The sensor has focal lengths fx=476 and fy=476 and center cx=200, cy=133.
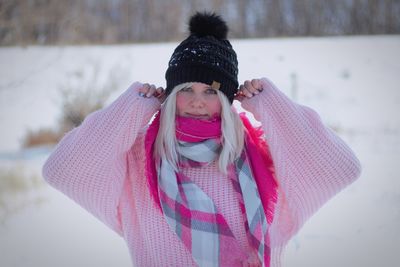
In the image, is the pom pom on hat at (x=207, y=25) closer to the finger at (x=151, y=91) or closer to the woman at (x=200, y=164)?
the woman at (x=200, y=164)

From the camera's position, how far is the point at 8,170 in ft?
14.4

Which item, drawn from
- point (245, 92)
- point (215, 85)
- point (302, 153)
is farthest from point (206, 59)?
point (302, 153)

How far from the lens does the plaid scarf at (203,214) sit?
1576 mm

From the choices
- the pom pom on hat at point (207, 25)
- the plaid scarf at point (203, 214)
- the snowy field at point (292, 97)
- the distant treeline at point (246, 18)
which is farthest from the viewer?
the distant treeline at point (246, 18)

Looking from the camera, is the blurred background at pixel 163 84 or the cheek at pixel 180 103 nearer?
the cheek at pixel 180 103

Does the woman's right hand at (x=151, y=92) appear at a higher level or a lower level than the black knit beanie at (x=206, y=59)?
lower

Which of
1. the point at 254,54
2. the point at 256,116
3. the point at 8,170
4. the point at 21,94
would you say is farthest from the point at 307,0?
the point at 256,116

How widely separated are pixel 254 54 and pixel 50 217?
4771mm

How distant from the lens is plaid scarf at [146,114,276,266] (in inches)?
62.1

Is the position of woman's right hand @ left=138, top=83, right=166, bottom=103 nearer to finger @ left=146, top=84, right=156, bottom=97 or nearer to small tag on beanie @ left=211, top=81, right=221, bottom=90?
finger @ left=146, top=84, right=156, bottom=97

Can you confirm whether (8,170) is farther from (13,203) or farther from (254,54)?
(254,54)

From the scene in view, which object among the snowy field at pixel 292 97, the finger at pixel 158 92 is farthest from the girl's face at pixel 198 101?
the snowy field at pixel 292 97

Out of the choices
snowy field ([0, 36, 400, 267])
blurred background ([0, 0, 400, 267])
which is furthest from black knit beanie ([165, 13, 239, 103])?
snowy field ([0, 36, 400, 267])

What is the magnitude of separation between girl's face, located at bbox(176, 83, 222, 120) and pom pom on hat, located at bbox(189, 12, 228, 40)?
0.21 meters
